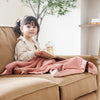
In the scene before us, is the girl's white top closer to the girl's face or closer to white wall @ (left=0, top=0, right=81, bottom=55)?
the girl's face

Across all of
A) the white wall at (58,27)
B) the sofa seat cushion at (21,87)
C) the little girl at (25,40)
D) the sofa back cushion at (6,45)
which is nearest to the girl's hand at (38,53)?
the little girl at (25,40)

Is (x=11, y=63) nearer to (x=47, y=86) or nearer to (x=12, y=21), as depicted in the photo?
(x=47, y=86)

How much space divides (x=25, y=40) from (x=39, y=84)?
743 mm

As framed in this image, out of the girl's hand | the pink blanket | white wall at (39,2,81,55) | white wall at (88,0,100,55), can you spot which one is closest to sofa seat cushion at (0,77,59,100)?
the pink blanket

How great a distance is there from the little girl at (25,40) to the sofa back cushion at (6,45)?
0.05 meters

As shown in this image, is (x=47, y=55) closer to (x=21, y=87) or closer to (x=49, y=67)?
(x=49, y=67)

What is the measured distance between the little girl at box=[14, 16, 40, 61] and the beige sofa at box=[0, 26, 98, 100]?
0.06m

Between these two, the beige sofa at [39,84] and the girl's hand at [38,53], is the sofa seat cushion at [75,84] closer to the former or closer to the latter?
the beige sofa at [39,84]

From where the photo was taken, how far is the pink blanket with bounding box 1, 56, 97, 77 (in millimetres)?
1740

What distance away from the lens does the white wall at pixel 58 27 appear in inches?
130

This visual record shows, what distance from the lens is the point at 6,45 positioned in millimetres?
1856

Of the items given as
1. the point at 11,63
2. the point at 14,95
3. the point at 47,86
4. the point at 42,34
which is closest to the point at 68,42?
the point at 42,34

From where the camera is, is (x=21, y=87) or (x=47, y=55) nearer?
(x=21, y=87)

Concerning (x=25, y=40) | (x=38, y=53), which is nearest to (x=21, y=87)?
(x=38, y=53)
